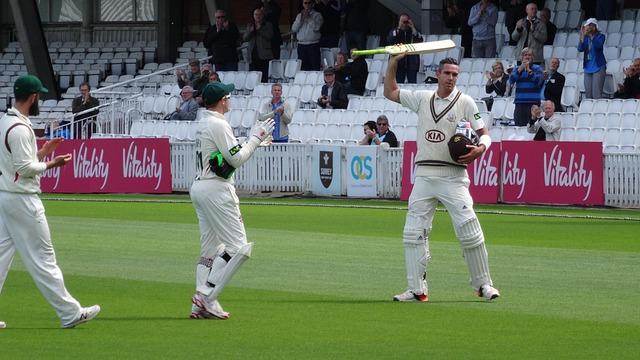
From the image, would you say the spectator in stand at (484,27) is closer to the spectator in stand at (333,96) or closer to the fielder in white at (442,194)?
the spectator in stand at (333,96)

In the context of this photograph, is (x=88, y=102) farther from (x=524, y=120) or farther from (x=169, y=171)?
(x=524, y=120)

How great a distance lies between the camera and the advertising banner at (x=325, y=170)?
95.0 feet

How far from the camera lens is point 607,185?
25812 mm

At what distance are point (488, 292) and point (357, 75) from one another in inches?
783

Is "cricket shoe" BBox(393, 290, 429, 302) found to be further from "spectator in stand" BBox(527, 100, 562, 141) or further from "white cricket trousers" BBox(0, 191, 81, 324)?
"spectator in stand" BBox(527, 100, 562, 141)

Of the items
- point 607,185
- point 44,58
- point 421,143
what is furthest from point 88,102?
point 421,143

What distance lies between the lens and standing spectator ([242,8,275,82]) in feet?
117

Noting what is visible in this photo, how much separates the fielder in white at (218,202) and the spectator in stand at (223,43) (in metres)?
24.2

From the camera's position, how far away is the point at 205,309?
11984 millimetres

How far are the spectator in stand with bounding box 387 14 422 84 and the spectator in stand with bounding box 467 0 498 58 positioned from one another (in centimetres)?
126

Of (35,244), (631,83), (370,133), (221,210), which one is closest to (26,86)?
(35,244)

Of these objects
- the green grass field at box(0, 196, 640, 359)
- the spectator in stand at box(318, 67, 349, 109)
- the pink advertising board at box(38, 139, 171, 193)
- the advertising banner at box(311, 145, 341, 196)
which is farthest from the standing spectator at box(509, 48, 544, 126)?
the pink advertising board at box(38, 139, 171, 193)

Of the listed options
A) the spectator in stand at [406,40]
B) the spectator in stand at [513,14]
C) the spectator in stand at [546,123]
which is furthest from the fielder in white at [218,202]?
the spectator in stand at [513,14]

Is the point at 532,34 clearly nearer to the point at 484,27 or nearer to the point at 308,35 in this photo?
the point at 484,27
